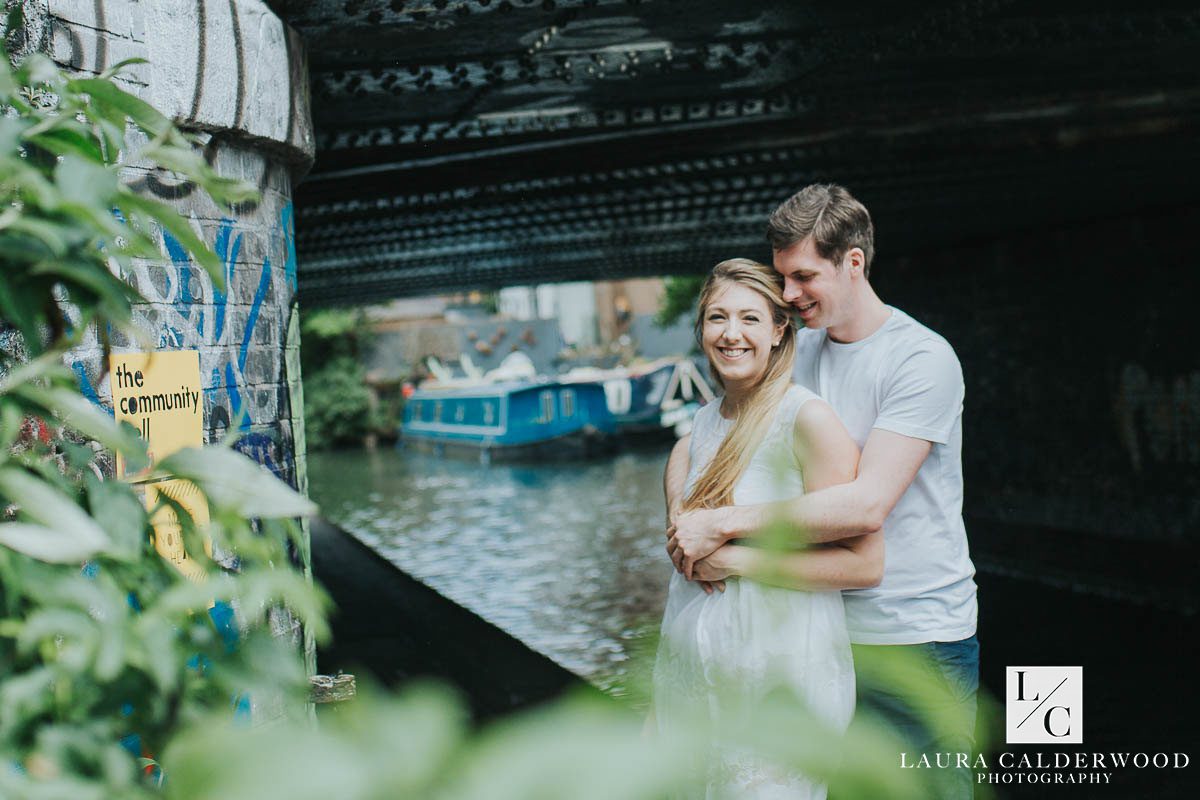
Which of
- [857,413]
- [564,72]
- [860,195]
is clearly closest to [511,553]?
[860,195]

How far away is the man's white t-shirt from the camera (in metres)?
2.61

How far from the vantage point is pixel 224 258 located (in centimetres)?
347

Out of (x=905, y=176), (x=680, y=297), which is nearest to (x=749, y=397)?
(x=905, y=176)

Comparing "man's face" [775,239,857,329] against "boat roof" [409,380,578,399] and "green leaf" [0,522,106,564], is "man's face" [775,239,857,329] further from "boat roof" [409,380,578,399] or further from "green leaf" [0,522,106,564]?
"boat roof" [409,380,578,399]

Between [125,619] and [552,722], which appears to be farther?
[125,619]

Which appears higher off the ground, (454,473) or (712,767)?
(712,767)

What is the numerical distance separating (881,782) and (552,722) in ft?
0.52

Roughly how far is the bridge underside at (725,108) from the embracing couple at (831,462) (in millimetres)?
1953

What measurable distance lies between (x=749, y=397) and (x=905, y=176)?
5.78m

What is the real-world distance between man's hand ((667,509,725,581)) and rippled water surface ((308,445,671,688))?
0.26 meters

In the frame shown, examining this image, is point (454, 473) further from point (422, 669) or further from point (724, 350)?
point (724, 350)

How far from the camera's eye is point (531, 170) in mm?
6582

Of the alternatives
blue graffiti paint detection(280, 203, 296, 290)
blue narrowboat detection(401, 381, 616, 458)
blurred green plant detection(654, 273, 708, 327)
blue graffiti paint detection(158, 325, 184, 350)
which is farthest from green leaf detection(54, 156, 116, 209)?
blue narrowboat detection(401, 381, 616, 458)
